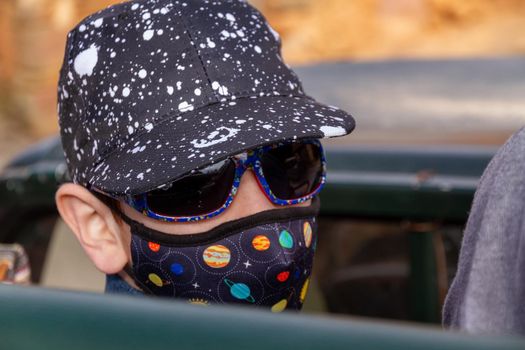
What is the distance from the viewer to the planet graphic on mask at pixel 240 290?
1422mm

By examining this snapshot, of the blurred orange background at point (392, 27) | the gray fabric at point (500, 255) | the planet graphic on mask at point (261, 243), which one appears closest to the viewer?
the gray fabric at point (500, 255)

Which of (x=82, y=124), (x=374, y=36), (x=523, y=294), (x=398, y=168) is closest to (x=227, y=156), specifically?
(x=82, y=124)

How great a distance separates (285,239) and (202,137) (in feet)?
0.85

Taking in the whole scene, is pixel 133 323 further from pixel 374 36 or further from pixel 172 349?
pixel 374 36

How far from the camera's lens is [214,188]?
1393 mm

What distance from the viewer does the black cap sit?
1.34m

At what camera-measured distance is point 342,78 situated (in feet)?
9.32

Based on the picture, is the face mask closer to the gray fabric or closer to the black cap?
the black cap

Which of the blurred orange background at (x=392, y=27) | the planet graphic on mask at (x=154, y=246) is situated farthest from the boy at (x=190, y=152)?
the blurred orange background at (x=392, y=27)

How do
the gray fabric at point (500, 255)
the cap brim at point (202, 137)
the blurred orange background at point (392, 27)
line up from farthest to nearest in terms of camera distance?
the blurred orange background at point (392, 27)
the cap brim at point (202, 137)
the gray fabric at point (500, 255)

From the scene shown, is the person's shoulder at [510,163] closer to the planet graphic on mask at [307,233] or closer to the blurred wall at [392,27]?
the planet graphic on mask at [307,233]

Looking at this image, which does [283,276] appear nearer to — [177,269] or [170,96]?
[177,269]

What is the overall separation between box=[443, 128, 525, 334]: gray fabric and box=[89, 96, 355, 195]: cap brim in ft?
1.71

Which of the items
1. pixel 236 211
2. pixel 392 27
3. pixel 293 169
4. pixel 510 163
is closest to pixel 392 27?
pixel 392 27
